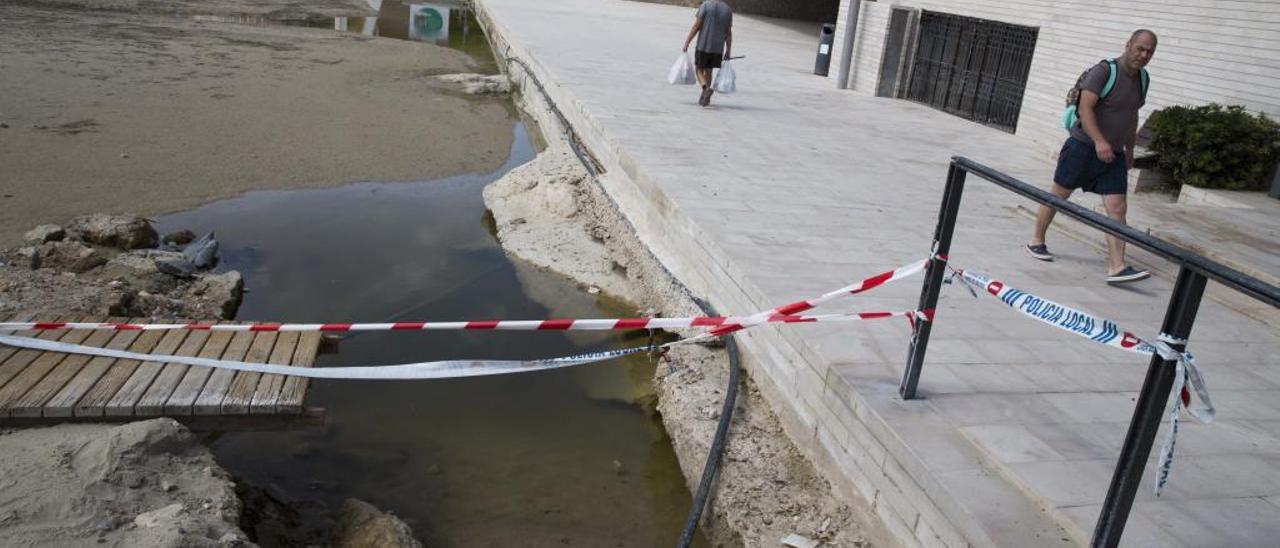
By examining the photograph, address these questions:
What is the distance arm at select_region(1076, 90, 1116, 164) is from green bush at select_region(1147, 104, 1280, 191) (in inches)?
103

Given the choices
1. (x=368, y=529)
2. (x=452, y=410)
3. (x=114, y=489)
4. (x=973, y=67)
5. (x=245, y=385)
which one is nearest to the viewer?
(x=114, y=489)

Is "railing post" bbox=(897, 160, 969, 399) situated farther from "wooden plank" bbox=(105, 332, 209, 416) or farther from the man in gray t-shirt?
the man in gray t-shirt

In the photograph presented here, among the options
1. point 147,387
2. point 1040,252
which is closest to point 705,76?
point 1040,252

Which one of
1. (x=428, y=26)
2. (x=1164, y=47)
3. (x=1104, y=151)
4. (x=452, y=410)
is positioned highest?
(x=1164, y=47)

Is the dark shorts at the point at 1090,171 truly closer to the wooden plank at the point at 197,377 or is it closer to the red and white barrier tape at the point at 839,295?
the red and white barrier tape at the point at 839,295

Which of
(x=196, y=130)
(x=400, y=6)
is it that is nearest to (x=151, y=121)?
(x=196, y=130)

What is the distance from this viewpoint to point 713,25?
11547 millimetres

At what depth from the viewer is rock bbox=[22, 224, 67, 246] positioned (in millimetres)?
7094

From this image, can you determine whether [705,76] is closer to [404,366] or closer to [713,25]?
[713,25]

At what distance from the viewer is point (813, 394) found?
4605mm

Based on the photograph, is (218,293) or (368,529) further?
(218,293)

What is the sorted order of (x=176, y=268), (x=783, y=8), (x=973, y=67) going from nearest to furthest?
(x=176, y=268) → (x=973, y=67) → (x=783, y=8)

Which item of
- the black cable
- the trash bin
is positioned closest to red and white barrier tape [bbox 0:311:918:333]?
the black cable

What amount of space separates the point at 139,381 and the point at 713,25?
8.73 m
